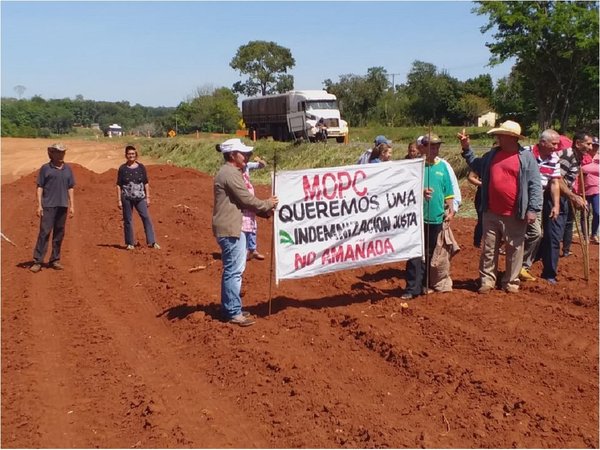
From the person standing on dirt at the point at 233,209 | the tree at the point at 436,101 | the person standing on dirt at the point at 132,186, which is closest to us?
the person standing on dirt at the point at 233,209

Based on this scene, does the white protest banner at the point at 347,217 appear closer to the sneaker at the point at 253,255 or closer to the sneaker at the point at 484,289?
the sneaker at the point at 484,289

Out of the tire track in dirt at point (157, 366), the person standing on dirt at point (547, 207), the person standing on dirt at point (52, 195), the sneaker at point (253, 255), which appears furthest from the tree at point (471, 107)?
the person standing on dirt at point (52, 195)

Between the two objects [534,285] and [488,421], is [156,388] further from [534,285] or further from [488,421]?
[534,285]

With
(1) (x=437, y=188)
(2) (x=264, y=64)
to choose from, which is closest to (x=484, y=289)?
(1) (x=437, y=188)

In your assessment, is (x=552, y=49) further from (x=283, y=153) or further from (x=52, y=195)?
(x=52, y=195)

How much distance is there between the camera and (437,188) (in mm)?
7340

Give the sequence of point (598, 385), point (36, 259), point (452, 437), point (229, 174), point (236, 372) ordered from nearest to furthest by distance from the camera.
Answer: point (452, 437)
point (598, 385)
point (236, 372)
point (229, 174)
point (36, 259)

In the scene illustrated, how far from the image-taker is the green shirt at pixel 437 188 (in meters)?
7.33

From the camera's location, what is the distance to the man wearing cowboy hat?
23.5 feet

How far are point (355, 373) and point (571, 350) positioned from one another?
6.90 ft

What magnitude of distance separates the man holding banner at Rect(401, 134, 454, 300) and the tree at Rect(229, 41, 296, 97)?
3410 inches

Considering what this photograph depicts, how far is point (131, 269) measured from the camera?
31.7 ft

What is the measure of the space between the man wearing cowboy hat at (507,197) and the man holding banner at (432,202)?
1.39ft

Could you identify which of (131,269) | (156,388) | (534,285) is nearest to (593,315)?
(534,285)
